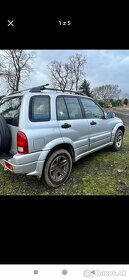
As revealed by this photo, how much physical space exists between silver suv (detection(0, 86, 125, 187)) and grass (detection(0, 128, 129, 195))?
23cm

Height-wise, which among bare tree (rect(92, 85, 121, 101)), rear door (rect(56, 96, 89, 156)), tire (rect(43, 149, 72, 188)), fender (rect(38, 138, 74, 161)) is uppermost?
bare tree (rect(92, 85, 121, 101))

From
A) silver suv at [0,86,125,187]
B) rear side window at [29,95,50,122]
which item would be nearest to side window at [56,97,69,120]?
silver suv at [0,86,125,187]

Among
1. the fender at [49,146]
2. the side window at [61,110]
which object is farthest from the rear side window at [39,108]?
the fender at [49,146]

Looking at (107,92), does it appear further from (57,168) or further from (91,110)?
(57,168)

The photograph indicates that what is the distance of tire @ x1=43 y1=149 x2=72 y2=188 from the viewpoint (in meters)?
2.81

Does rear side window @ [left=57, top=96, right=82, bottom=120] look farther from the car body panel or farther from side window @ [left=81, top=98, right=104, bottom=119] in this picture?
side window @ [left=81, top=98, right=104, bottom=119]

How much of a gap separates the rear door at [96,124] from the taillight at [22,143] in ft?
5.85

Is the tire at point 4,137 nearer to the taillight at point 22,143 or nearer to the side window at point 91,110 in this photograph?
the taillight at point 22,143

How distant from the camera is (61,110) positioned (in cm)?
307

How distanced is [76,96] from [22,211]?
9.22 feet

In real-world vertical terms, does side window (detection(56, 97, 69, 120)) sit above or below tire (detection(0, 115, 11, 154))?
above

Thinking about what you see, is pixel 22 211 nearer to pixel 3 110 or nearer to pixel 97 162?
pixel 3 110

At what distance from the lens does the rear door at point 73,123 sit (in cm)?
302
